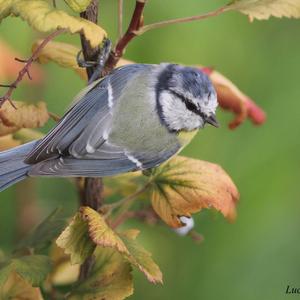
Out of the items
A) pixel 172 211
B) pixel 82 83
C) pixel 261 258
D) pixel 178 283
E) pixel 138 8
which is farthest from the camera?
pixel 82 83

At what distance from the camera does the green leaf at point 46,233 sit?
4.81 feet

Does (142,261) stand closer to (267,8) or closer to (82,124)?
(82,124)

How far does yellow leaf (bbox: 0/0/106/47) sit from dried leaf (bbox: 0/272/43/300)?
493 millimetres

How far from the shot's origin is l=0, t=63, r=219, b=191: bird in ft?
4.90

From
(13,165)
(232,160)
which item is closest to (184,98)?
(13,165)

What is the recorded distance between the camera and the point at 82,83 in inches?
102

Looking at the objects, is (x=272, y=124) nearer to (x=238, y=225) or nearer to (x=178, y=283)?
(x=238, y=225)

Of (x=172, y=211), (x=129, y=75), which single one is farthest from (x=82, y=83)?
(x=172, y=211)

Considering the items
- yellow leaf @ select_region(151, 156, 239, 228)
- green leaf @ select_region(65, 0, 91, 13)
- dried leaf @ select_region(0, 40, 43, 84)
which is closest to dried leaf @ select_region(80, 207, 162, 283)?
yellow leaf @ select_region(151, 156, 239, 228)

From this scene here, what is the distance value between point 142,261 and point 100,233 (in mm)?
99

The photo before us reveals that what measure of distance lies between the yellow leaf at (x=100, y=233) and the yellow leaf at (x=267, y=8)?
18.2 inches

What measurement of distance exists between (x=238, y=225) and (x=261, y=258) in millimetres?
133

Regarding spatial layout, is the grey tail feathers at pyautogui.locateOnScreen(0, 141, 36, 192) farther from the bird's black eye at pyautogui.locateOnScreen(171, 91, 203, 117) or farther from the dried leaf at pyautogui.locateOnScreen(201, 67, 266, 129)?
the dried leaf at pyautogui.locateOnScreen(201, 67, 266, 129)

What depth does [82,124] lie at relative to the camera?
4.94ft
